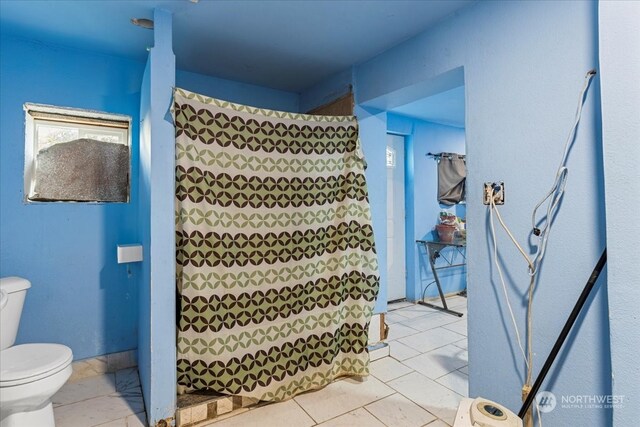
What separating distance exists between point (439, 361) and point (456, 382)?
1.00 feet

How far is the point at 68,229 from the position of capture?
7.19 ft

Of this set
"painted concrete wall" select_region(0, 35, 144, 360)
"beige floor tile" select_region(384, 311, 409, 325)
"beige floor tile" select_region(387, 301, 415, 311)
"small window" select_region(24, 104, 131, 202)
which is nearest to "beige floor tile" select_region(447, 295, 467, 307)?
"beige floor tile" select_region(387, 301, 415, 311)

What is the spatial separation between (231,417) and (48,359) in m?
0.96

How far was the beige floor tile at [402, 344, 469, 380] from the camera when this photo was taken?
7.71 ft

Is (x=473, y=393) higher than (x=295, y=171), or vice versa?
(x=295, y=171)

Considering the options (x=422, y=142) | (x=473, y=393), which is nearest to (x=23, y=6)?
(x=473, y=393)

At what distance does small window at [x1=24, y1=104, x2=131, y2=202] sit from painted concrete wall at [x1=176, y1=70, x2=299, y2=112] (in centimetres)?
56

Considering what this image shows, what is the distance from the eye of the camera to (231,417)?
1809 mm

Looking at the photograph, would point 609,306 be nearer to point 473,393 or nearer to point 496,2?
point 473,393

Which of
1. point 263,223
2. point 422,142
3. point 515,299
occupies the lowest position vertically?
point 515,299

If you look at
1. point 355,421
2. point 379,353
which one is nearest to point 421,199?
point 379,353

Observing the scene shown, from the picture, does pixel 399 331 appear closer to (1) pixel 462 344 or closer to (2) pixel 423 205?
(1) pixel 462 344

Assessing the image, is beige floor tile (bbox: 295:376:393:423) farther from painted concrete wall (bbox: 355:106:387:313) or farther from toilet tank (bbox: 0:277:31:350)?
toilet tank (bbox: 0:277:31:350)

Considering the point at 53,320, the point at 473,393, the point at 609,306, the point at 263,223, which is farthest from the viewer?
the point at 53,320
